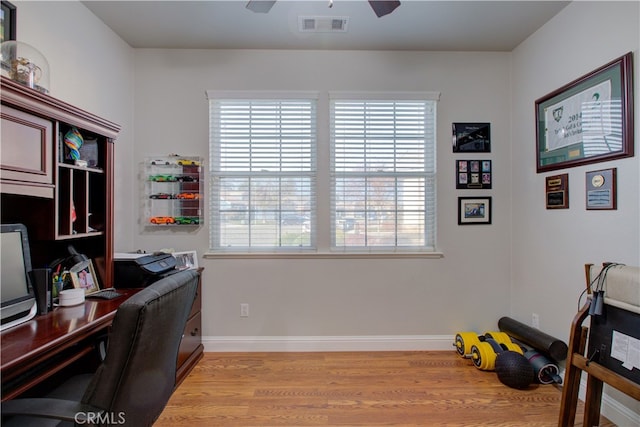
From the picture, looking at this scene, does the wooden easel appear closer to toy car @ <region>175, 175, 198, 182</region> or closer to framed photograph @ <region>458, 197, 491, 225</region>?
framed photograph @ <region>458, 197, 491, 225</region>

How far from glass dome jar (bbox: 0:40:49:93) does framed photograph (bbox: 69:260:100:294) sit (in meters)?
1.02

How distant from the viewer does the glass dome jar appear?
4.83 feet

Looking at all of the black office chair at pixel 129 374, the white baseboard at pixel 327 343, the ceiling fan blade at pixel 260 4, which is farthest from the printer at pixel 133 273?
the ceiling fan blade at pixel 260 4

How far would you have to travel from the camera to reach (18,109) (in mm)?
1323

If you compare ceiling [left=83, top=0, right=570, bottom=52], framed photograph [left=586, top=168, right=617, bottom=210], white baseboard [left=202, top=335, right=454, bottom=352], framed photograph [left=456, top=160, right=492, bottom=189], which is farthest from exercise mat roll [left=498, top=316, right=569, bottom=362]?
ceiling [left=83, top=0, right=570, bottom=52]

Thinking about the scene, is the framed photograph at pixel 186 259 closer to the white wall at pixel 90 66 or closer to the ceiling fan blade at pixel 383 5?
the white wall at pixel 90 66

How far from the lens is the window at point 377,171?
2787 mm

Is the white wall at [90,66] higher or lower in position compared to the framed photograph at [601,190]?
higher

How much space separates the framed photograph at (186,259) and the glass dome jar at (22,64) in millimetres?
1447

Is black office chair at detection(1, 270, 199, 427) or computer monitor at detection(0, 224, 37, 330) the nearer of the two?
black office chair at detection(1, 270, 199, 427)

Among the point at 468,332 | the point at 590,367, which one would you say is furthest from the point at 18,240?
the point at 468,332

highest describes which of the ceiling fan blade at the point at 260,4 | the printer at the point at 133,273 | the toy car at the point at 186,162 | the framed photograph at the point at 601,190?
the ceiling fan blade at the point at 260,4

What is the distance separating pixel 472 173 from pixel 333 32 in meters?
1.80

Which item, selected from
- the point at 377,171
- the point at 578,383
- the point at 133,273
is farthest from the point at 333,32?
the point at 578,383
